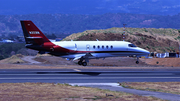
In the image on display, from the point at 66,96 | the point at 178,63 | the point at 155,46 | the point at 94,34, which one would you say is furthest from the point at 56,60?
the point at 155,46

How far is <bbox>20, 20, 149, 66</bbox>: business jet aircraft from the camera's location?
3278 centimetres

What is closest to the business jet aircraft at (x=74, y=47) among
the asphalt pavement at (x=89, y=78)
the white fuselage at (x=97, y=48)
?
the white fuselage at (x=97, y=48)

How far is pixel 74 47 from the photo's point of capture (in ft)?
114

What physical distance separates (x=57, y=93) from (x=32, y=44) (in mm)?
17669

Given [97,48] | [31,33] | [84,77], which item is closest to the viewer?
[84,77]

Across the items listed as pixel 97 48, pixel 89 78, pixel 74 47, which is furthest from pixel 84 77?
pixel 97 48

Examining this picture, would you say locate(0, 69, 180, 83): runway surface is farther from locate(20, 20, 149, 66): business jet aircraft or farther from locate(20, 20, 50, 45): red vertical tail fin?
locate(20, 20, 149, 66): business jet aircraft

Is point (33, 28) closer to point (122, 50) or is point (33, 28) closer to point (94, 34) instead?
point (122, 50)

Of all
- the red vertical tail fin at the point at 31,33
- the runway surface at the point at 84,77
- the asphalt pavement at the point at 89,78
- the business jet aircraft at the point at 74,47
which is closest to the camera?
the asphalt pavement at the point at 89,78

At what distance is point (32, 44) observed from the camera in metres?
33.0

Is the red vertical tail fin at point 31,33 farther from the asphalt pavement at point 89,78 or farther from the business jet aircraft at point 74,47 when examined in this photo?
the asphalt pavement at point 89,78

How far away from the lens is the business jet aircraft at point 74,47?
32781 millimetres

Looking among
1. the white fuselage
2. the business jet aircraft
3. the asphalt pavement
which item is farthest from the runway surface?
the white fuselage

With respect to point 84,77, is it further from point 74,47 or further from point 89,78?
point 74,47
